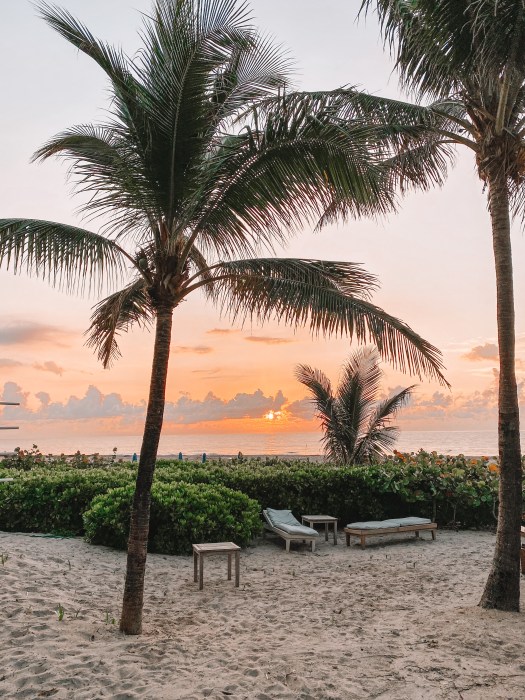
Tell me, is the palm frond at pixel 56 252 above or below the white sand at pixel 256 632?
above

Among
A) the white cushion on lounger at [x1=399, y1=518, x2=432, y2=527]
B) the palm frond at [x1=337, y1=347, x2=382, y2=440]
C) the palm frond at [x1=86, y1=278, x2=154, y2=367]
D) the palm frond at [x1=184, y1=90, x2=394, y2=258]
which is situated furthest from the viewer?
the palm frond at [x1=337, y1=347, x2=382, y2=440]

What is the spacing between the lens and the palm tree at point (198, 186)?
16.1 ft

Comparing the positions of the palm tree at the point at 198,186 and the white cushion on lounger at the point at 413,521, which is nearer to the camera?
the palm tree at the point at 198,186

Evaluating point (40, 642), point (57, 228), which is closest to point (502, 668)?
point (40, 642)

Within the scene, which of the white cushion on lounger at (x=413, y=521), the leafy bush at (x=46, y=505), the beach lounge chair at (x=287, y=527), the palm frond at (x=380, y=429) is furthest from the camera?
the palm frond at (x=380, y=429)

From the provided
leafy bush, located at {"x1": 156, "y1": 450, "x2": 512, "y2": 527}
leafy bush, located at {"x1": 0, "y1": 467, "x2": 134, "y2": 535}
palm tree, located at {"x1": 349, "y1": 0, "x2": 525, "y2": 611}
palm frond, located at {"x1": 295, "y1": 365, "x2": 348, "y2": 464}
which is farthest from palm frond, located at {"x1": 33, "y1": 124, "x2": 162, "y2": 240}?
palm frond, located at {"x1": 295, "y1": 365, "x2": 348, "y2": 464}

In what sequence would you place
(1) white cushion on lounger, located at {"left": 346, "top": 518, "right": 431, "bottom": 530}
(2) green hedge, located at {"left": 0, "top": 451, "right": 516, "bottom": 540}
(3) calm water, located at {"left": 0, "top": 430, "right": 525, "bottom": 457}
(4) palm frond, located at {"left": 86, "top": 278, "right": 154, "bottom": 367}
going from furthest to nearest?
1. (3) calm water, located at {"left": 0, "top": 430, "right": 525, "bottom": 457}
2. (2) green hedge, located at {"left": 0, "top": 451, "right": 516, "bottom": 540}
3. (1) white cushion on lounger, located at {"left": 346, "top": 518, "right": 431, "bottom": 530}
4. (4) palm frond, located at {"left": 86, "top": 278, "right": 154, "bottom": 367}

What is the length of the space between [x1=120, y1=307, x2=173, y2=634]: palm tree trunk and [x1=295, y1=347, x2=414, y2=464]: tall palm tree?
1086 centimetres

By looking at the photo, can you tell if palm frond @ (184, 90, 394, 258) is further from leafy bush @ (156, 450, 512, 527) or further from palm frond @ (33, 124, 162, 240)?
leafy bush @ (156, 450, 512, 527)

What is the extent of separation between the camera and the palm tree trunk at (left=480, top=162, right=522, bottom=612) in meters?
5.76

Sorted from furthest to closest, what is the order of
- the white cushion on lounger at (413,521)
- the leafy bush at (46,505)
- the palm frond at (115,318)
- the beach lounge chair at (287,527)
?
the white cushion on lounger at (413,521) < the leafy bush at (46,505) < the beach lounge chair at (287,527) < the palm frond at (115,318)

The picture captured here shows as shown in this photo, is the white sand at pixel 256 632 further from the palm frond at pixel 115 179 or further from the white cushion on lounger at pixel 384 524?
the palm frond at pixel 115 179

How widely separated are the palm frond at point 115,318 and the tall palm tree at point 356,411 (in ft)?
27.7

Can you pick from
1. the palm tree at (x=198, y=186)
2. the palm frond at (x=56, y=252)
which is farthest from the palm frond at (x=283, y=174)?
the palm frond at (x=56, y=252)
